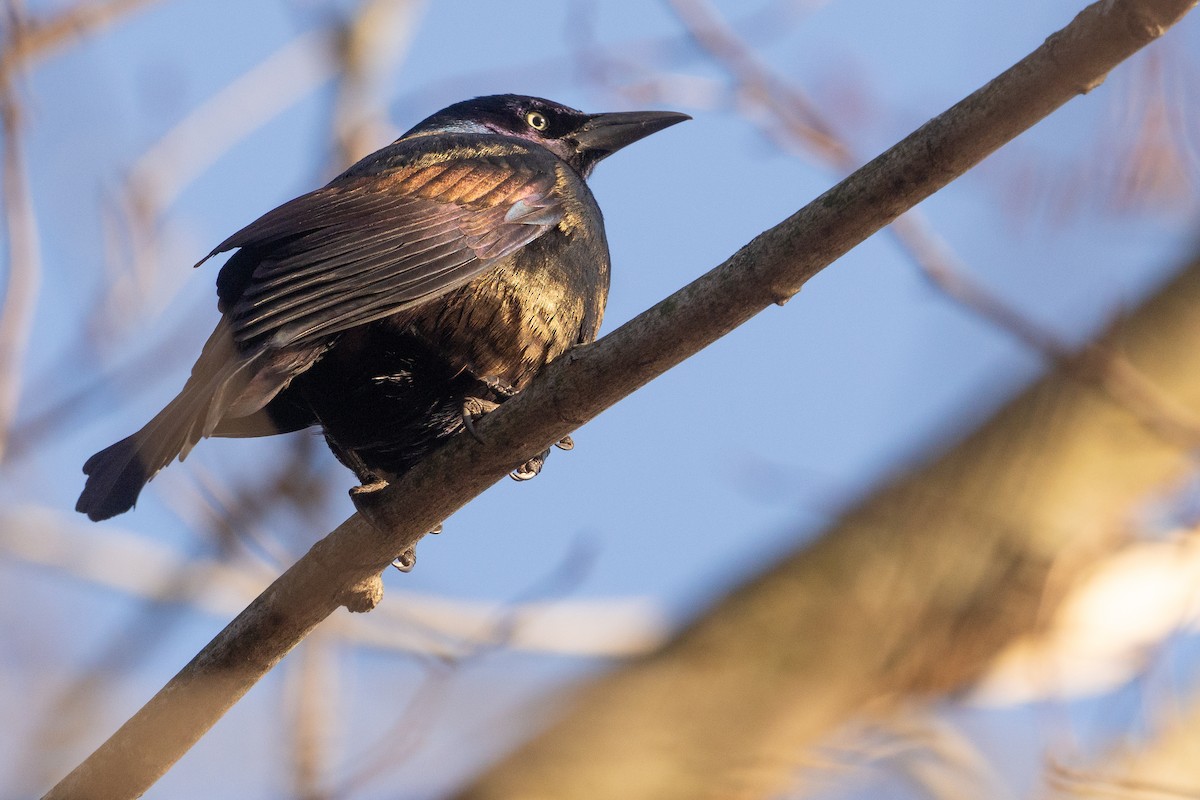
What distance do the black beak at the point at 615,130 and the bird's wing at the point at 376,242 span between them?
73 centimetres

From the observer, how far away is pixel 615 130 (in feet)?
13.9

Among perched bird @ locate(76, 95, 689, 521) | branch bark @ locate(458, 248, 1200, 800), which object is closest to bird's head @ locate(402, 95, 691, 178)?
perched bird @ locate(76, 95, 689, 521)

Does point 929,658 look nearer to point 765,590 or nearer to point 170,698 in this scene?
point 765,590

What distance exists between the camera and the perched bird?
2789 mm

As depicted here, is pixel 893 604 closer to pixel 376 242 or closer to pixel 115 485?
pixel 376 242

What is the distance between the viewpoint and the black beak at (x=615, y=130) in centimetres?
422

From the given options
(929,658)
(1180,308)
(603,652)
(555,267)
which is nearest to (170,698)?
(555,267)

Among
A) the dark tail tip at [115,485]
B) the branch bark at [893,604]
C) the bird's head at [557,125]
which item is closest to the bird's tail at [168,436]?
the dark tail tip at [115,485]

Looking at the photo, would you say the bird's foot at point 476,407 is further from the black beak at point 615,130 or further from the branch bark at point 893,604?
the branch bark at point 893,604

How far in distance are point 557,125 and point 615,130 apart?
0.19 m

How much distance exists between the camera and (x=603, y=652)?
16.6 feet

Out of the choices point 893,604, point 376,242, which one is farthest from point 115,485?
point 893,604

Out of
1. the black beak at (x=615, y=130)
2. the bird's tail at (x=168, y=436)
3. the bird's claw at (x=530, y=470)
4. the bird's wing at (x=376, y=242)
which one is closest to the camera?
the bird's tail at (x=168, y=436)

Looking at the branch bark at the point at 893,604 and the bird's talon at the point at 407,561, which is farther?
the branch bark at the point at 893,604
